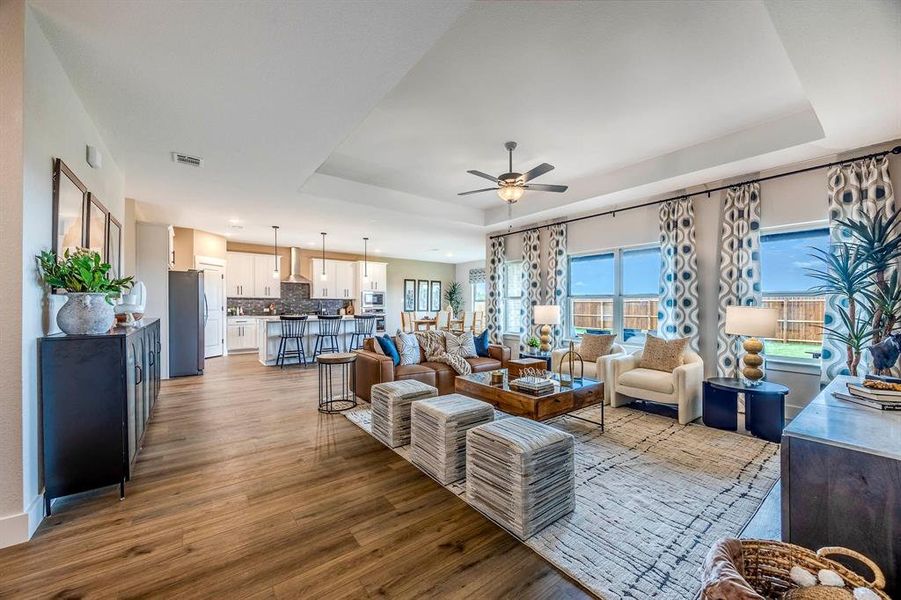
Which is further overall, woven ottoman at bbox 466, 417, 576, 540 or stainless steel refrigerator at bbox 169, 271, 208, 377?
stainless steel refrigerator at bbox 169, 271, 208, 377

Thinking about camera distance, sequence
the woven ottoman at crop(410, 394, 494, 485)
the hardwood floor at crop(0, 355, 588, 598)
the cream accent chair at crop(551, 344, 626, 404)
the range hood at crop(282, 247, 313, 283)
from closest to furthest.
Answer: the hardwood floor at crop(0, 355, 588, 598), the woven ottoman at crop(410, 394, 494, 485), the cream accent chair at crop(551, 344, 626, 404), the range hood at crop(282, 247, 313, 283)

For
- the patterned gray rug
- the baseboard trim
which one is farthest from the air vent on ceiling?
the patterned gray rug

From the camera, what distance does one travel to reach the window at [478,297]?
12.2m

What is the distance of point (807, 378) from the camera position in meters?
3.91

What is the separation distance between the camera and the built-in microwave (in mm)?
10758

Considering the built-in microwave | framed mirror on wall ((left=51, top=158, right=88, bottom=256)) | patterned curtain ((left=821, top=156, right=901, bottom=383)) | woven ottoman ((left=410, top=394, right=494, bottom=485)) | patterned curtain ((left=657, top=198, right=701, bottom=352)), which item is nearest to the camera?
framed mirror on wall ((left=51, top=158, right=88, bottom=256))

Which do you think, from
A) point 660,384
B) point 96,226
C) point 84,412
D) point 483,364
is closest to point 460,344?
point 483,364

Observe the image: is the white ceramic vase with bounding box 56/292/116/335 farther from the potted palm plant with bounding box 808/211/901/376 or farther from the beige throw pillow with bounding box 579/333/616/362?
the potted palm plant with bounding box 808/211/901/376

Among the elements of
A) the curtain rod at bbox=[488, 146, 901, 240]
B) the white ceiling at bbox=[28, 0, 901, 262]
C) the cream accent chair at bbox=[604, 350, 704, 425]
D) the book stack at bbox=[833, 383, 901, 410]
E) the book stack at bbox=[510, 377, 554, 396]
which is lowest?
the cream accent chair at bbox=[604, 350, 704, 425]

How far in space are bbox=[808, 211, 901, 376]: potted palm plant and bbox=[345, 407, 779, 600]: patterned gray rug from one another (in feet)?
4.15

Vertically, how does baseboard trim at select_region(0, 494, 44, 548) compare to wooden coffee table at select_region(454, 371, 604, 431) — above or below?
below

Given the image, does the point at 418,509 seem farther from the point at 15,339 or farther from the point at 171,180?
the point at 171,180

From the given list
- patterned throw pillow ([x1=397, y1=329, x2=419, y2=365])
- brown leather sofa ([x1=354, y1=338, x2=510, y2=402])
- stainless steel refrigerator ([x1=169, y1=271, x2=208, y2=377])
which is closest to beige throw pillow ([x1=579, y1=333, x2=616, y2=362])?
brown leather sofa ([x1=354, y1=338, x2=510, y2=402])

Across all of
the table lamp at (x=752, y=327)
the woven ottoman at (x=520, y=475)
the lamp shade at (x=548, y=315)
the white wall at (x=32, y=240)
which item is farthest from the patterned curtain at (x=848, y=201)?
the white wall at (x=32, y=240)
